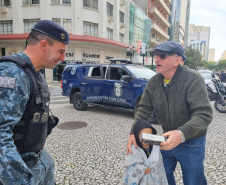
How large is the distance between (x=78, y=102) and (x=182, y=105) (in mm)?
6357

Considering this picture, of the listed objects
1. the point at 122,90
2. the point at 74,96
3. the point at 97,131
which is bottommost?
the point at 97,131

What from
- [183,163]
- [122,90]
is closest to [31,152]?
[183,163]

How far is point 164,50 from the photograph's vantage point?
1.82m

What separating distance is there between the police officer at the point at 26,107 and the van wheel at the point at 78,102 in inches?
238

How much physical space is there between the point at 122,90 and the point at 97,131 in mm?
1854

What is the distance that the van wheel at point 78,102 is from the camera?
7.64 meters

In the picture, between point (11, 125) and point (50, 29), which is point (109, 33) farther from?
point (11, 125)

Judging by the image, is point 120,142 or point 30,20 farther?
point 30,20

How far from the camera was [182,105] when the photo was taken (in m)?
1.78

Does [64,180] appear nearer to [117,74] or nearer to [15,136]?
[15,136]

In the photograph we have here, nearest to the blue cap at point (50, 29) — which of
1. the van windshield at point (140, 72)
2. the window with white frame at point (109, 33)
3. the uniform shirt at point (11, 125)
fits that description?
the uniform shirt at point (11, 125)

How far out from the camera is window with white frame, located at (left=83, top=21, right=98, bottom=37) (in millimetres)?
24156

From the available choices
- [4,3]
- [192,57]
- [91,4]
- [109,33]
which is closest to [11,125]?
[91,4]

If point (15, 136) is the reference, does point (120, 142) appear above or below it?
below
